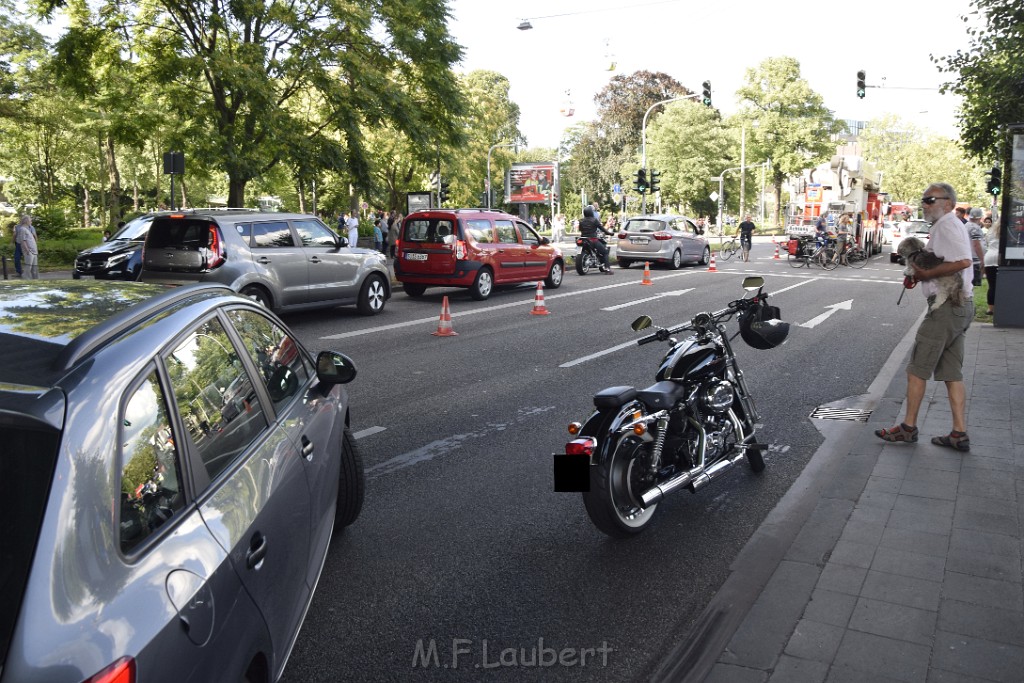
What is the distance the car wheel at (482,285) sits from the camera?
1742 cm

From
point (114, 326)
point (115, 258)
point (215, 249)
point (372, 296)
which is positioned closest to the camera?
point (114, 326)

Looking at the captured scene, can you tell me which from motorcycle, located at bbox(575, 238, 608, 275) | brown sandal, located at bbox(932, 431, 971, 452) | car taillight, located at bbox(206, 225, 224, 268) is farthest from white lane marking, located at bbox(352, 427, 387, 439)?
motorcycle, located at bbox(575, 238, 608, 275)

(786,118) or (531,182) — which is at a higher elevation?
(786,118)

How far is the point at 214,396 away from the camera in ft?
8.96

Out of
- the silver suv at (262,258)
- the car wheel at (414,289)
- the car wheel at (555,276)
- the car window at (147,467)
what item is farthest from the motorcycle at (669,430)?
the car wheel at (555,276)

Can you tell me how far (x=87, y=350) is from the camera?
2172 mm

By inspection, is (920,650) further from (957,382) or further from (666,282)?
(666,282)

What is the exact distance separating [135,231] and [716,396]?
56.8 ft

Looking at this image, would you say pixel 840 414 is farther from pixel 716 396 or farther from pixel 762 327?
pixel 716 396

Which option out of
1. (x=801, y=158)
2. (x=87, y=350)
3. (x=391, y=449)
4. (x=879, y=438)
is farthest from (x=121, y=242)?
(x=801, y=158)

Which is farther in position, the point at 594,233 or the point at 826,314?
the point at 594,233

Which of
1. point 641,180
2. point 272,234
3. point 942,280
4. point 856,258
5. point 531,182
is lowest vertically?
point 856,258

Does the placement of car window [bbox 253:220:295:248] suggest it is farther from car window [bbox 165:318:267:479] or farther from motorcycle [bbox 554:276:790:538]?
car window [bbox 165:318:267:479]

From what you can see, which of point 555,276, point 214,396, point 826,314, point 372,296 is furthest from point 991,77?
point 214,396
